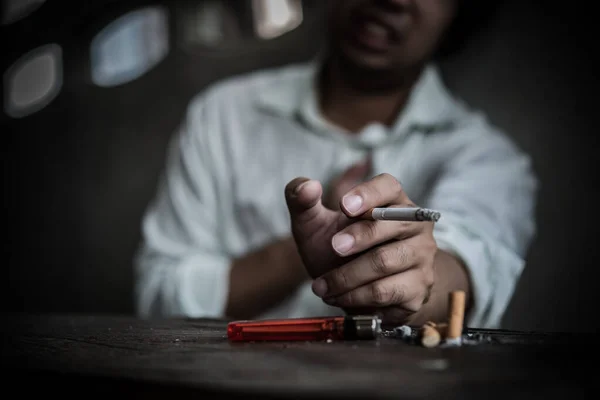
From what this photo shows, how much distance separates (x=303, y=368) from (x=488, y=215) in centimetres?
82

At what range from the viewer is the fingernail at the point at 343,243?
19.1 inches

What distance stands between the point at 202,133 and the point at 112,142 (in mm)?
639

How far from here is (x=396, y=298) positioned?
1.73 feet

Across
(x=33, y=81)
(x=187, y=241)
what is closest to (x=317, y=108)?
(x=187, y=241)

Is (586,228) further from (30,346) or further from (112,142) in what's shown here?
(112,142)

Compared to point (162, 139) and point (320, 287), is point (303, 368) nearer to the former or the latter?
point (320, 287)

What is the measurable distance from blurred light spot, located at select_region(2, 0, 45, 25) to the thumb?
1790mm

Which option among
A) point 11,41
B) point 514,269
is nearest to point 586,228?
point 514,269

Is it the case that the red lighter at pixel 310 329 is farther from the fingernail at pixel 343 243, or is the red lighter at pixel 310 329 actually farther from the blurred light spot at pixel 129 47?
the blurred light spot at pixel 129 47

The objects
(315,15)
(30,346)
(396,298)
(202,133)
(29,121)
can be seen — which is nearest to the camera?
(30,346)

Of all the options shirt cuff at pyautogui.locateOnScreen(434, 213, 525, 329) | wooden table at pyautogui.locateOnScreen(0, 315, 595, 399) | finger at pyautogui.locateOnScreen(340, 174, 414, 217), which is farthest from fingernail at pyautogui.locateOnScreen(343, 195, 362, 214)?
shirt cuff at pyautogui.locateOnScreen(434, 213, 525, 329)

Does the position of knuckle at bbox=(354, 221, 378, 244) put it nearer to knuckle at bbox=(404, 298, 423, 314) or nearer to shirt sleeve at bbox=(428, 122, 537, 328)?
knuckle at bbox=(404, 298, 423, 314)

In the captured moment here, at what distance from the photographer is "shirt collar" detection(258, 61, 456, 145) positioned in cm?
121

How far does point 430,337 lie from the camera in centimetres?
37
